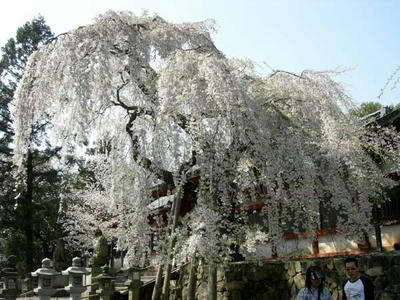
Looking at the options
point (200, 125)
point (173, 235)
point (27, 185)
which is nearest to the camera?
point (200, 125)

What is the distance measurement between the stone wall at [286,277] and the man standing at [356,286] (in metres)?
3.59

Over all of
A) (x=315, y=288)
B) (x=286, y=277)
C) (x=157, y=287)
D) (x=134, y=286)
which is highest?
(x=315, y=288)

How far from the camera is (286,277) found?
33.5ft

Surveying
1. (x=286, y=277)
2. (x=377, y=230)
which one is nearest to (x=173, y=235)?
(x=286, y=277)

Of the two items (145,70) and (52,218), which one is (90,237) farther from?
(145,70)

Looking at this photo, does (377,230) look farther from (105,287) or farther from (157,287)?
(105,287)

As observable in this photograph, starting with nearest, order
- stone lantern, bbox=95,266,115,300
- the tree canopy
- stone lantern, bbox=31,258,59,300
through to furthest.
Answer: the tree canopy, stone lantern, bbox=31,258,59,300, stone lantern, bbox=95,266,115,300

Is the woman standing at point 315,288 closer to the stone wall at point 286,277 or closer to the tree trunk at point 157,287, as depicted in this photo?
the stone wall at point 286,277

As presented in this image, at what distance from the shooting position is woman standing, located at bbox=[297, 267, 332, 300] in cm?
475

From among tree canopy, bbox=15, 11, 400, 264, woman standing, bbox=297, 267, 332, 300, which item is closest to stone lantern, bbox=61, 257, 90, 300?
tree canopy, bbox=15, 11, 400, 264

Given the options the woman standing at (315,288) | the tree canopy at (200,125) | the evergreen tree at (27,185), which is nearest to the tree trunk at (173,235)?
the tree canopy at (200,125)

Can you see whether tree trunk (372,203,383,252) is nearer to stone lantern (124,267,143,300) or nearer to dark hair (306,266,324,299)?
stone lantern (124,267,143,300)

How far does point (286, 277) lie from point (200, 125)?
4.48m

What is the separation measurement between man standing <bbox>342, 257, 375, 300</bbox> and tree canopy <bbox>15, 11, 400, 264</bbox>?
3.60 m
